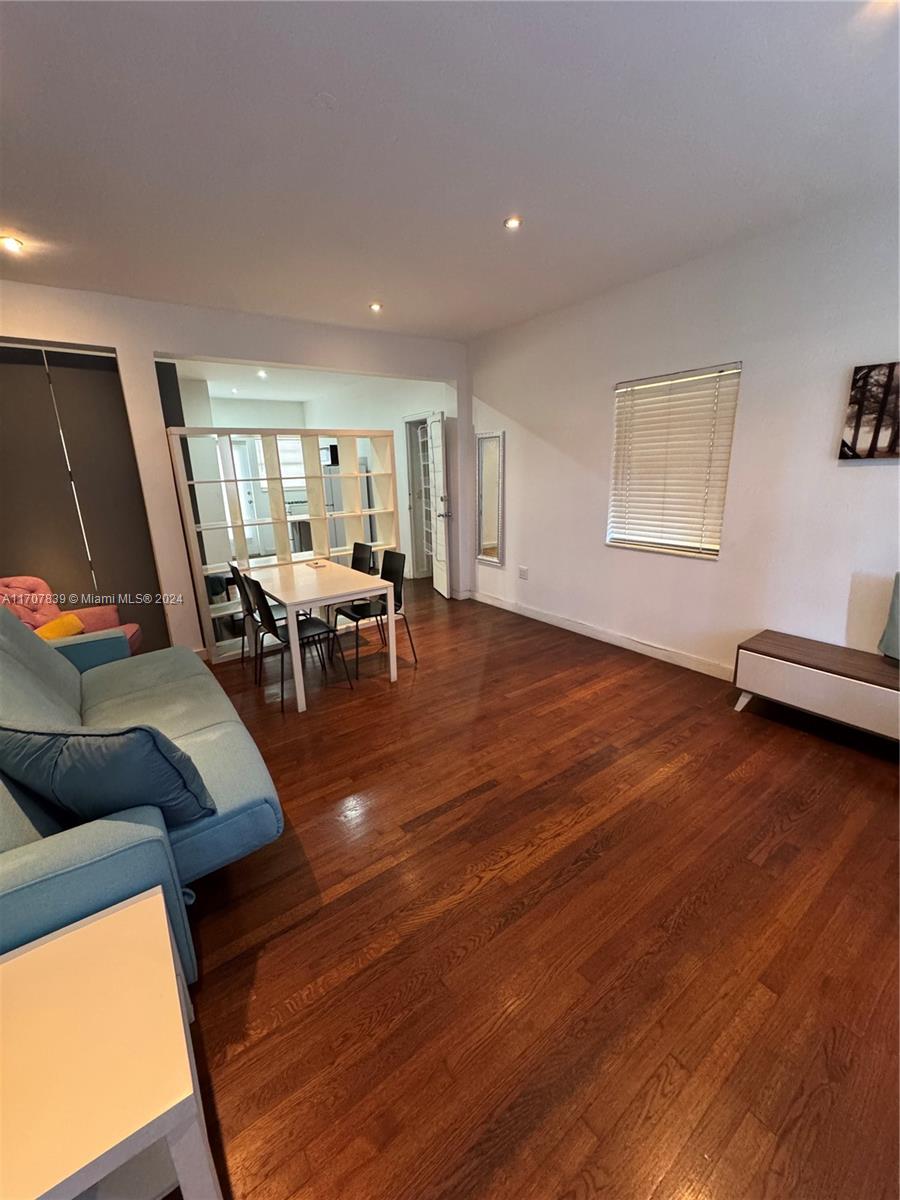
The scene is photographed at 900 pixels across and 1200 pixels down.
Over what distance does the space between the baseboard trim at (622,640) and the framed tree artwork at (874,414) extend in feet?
4.95

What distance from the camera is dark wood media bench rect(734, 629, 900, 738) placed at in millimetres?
2340

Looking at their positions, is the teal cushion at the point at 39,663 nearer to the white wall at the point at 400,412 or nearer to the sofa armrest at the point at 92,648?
the sofa armrest at the point at 92,648

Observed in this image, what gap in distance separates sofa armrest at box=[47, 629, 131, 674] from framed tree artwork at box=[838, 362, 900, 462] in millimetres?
4241

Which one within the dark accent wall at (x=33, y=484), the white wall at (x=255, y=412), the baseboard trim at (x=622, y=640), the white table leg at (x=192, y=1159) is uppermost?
the white wall at (x=255, y=412)

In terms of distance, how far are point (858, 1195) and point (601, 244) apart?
12.5ft

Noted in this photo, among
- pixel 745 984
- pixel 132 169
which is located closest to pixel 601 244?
pixel 132 169

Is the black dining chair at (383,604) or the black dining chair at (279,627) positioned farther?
the black dining chair at (383,604)

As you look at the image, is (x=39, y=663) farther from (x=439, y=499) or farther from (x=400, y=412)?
(x=400, y=412)

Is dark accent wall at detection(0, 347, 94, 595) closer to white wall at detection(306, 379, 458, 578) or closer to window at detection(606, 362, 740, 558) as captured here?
white wall at detection(306, 379, 458, 578)

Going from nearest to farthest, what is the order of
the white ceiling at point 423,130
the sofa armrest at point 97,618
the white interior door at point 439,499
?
the white ceiling at point 423,130 → the sofa armrest at point 97,618 → the white interior door at point 439,499

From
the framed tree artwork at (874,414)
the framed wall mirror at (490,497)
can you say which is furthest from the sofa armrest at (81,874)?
the framed wall mirror at (490,497)

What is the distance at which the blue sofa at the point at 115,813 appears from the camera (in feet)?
3.46

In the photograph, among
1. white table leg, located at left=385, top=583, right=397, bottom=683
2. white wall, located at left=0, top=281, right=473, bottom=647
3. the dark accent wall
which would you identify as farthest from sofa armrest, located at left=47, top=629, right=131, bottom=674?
white table leg, located at left=385, top=583, right=397, bottom=683

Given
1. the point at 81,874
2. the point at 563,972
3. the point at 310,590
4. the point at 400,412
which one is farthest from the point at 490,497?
the point at 81,874
